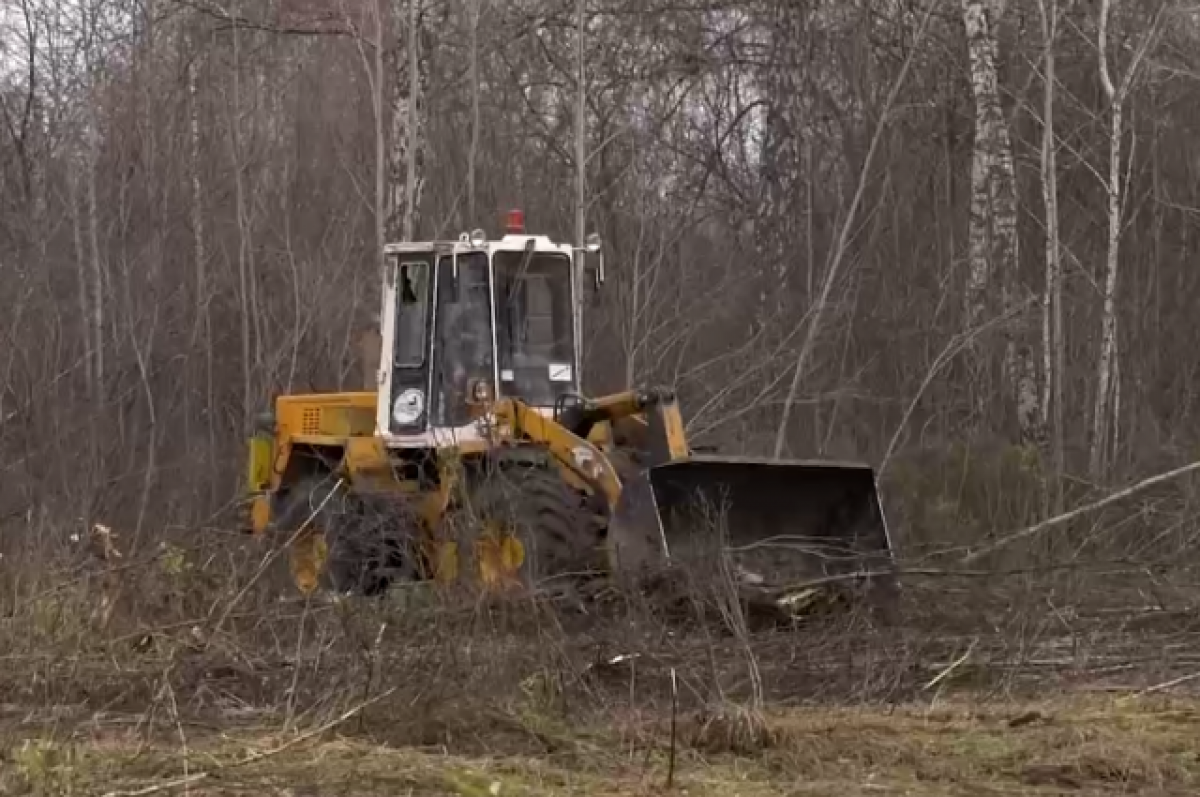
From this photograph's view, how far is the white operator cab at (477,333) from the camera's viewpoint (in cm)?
1171

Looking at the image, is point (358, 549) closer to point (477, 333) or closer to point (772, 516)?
point (477, 333)

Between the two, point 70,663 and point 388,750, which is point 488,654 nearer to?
point 388,750

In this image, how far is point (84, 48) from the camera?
82.6 ft

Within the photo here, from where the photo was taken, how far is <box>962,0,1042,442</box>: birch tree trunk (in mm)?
16344

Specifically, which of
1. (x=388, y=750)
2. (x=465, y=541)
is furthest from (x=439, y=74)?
(x=388, y=750)

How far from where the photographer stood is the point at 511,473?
1081 cm

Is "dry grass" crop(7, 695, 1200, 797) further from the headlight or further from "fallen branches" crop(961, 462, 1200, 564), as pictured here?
the headlight

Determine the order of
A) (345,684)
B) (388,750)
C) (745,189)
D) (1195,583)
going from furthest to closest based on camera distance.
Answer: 1. (745,189)
2. (1195,583)
3. (345,684)
4. (388,750)

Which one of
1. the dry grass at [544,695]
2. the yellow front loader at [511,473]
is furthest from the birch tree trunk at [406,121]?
the dry grass at [544,695]

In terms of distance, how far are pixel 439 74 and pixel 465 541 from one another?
42.0 ft

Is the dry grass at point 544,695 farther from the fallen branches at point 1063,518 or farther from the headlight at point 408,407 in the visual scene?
the headlight at point 408,407

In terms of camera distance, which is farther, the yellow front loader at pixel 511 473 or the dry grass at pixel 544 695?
the yellow front loader at pixel 511 473

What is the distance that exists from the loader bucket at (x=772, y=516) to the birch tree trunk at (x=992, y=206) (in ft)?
19.3

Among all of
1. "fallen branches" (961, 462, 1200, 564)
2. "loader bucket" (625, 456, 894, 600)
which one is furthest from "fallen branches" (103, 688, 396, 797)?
"fallen branches" (961, 462, 1200, 564)
